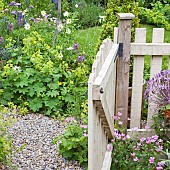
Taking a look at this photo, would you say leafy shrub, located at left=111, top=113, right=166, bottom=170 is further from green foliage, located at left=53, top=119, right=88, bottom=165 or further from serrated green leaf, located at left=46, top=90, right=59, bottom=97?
serrated green leaf, located at left=46, top=90, right=59, bottom=97

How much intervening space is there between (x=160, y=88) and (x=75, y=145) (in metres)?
0.94

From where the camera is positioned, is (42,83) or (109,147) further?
(42,83)

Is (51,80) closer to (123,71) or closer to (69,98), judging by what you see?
(69,98)

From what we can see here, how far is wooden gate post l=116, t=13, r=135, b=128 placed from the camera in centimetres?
335

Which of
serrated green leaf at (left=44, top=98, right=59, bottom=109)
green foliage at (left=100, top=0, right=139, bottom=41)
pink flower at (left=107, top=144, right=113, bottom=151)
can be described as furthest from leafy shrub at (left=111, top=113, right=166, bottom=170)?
green foliage at (left=100, top=0, right=139, bottom=41)

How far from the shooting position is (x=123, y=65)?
347cm

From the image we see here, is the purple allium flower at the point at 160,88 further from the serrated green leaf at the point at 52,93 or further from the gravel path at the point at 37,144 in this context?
the serrated green leaf at the point at 52,93

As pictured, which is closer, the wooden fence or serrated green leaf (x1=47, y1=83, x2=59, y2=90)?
the wooden fence

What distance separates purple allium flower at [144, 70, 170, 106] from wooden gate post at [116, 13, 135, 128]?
30 centimetres

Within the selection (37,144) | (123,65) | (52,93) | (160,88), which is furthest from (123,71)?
(52,93)

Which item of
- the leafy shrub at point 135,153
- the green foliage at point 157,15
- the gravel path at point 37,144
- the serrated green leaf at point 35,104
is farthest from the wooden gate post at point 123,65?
the green foliage at point 157,15

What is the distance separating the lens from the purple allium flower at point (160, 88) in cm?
312

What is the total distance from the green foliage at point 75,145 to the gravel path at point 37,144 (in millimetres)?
79

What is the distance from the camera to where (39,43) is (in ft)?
17.1
